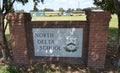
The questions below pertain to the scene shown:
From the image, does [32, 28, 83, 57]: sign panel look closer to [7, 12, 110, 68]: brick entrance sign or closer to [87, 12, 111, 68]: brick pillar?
[7, 12, 110, 68]: brick entrance sign

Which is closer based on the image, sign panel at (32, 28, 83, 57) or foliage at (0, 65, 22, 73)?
foliage at (0, 65, 22, 73)

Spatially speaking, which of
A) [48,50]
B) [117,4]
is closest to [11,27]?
[48,50]

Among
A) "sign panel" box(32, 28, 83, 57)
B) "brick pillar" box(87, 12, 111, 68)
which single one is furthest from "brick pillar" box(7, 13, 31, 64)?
"brick pillar" box(87, 12, 111, 68)

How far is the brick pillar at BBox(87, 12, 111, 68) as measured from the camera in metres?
6.07

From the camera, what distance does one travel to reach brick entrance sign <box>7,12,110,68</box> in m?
6.24

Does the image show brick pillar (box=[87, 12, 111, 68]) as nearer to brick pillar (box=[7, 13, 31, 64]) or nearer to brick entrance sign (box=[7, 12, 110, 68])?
brick entrance sign (box=[7, 12, 110, 68])

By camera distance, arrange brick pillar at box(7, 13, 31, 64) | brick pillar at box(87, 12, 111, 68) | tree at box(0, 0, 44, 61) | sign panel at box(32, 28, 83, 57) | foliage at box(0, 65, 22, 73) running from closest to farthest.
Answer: foliage at box(0, 65, 22, 73) < brick pillar at box(87, 12, 111, 68) < brick pillar at box(7, 13, 31, 64) < sign panel at box(32, 28, 83, 57) < tree at box(0, 0, 44, 61)

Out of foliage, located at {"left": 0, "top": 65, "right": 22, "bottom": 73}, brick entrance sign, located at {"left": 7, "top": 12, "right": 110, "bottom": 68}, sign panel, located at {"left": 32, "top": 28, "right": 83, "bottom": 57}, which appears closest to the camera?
foliage, located at {"left": 0, "top": 65, "right": 22, "bottom": 73}

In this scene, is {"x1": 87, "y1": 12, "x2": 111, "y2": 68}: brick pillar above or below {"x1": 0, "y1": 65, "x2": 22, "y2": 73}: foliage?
above

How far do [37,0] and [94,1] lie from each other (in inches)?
104

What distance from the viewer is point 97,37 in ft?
20.5

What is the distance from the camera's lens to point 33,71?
622cm

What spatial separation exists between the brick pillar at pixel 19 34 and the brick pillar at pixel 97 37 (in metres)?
1.88

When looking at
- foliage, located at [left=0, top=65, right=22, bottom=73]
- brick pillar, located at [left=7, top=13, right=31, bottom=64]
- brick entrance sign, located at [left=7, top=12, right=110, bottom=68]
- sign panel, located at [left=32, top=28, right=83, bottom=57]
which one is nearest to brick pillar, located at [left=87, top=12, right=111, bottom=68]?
brick entrance sign, located at [left=7, top=12, right=110, bottom=68]
